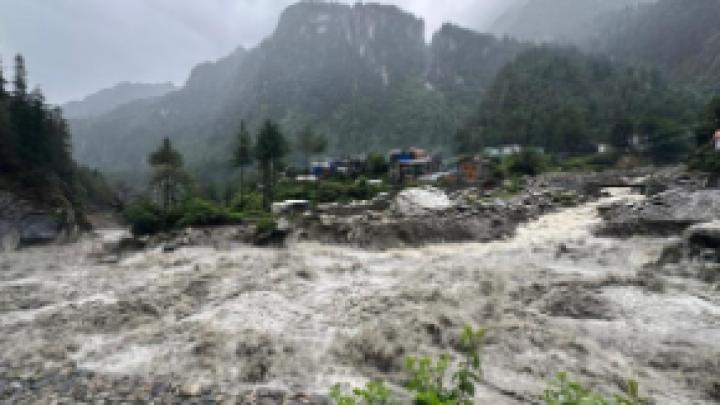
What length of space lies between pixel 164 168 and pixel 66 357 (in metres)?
38.6

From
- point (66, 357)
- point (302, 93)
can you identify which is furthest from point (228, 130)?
point (66, 357)

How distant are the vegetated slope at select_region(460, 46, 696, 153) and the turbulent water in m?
65.3

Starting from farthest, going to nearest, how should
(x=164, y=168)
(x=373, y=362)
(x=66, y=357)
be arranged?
(x=164, y=168) → (x=66, y=357) → (x=373, y=362)

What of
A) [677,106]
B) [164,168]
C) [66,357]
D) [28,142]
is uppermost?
[677,106]

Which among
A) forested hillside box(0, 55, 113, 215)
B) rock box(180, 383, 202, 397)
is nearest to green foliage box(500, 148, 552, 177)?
rock box(180, 383, 202, 397)

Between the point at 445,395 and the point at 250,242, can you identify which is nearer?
the point at 445,395

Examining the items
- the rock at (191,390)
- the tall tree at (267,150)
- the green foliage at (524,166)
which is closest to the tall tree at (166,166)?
the tall tree at (267,150)

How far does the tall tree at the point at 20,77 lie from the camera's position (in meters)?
46.2

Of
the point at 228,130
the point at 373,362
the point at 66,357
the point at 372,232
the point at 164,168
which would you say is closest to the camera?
the point at 373,362

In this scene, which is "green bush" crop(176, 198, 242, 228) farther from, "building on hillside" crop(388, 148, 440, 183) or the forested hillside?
"building on hillside" crop(388, 148, 440, 183)

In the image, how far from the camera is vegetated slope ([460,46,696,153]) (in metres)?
72.8

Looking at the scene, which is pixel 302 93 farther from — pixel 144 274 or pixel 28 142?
pixel 144 274

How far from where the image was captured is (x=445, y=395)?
308 centimetres

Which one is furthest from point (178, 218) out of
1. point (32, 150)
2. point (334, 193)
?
point (32, 150)
